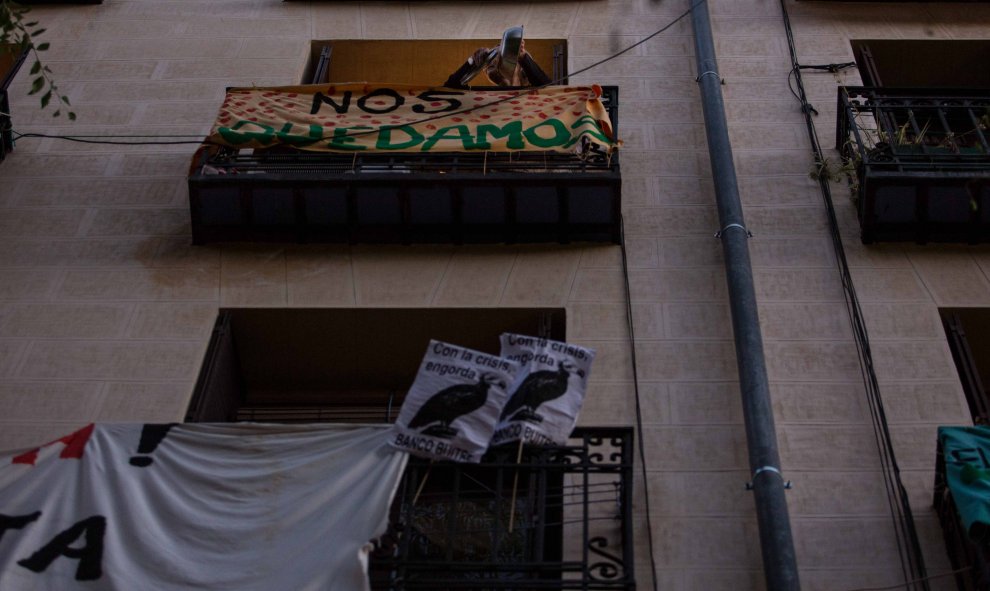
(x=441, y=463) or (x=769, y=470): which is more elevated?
(x=769, y=470)

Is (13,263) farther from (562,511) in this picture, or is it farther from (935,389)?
(935,389)

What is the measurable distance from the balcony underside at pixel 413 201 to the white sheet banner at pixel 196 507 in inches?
151

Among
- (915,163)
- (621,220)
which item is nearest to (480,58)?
(621,220)

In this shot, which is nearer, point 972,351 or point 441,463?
point 441,463

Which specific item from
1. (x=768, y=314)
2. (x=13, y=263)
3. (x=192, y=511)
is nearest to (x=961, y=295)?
(x=768, y=314)

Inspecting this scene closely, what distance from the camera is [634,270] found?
528 inches

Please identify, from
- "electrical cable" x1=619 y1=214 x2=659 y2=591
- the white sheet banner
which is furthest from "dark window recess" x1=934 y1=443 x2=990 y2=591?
the white sheet banner

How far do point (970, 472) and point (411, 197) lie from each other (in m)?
6.40

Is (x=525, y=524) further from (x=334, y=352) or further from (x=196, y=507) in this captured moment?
(x=334, y=352)

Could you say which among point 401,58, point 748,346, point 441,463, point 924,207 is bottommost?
point 441,463

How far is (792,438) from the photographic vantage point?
1159 cm

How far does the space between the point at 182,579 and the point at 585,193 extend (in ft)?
20.5

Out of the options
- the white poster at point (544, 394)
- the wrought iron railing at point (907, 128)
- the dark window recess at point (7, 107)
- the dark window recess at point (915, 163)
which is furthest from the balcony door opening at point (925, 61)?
the dark window recess at point (7, 107)

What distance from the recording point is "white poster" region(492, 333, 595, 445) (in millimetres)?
10195
